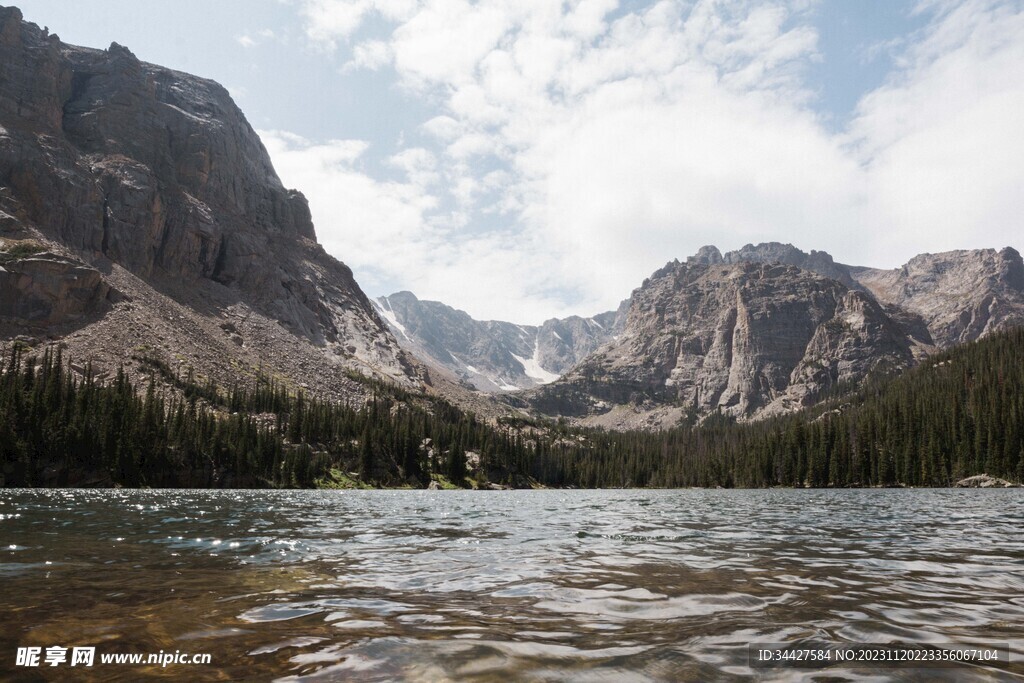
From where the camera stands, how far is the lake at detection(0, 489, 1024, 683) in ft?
26.2

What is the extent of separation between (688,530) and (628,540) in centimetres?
633

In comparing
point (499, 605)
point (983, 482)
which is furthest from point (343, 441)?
point (499, 605)

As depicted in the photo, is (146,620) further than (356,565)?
No

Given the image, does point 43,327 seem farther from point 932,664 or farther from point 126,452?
point 932,664

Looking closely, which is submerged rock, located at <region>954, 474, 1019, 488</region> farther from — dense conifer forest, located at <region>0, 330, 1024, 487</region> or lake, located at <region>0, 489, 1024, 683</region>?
lake, located at <region>0, 489, 1024, 683</region>

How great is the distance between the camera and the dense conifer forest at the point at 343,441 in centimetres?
11044

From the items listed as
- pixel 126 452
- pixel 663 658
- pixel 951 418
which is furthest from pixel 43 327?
pixel 951 418

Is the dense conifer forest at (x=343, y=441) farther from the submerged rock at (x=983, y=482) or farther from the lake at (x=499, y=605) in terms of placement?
the lake at (x=499, y=605)

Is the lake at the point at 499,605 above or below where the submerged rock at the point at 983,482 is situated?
above

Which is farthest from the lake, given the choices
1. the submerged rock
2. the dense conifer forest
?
the submerged rock

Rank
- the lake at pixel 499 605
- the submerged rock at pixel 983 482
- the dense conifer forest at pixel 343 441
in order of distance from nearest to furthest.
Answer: the lake at pixel 499 605 < the dense conifer forest at pixel 343 441 < the submerged rock at pixel 983 482

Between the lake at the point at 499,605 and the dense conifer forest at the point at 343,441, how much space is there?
104 metres

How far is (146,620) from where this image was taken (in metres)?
10.6

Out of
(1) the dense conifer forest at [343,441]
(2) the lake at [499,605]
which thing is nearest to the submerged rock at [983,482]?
(1) the dense conifer forest at [343,441]
